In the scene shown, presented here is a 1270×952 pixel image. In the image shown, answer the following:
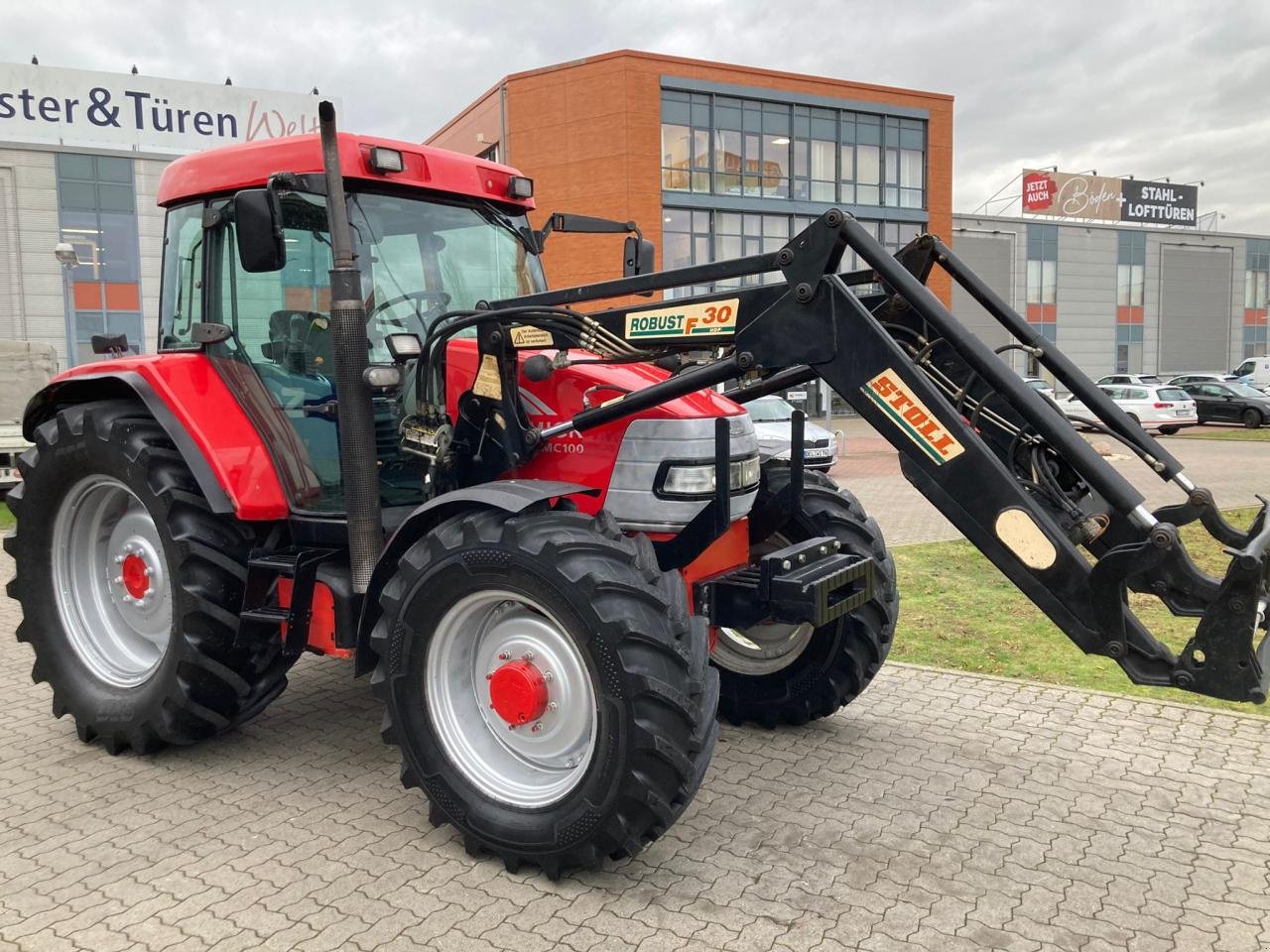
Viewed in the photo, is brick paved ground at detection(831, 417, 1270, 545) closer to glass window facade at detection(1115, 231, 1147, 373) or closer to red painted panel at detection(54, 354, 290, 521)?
red painted panel at detection(54, 354, 290, 521)

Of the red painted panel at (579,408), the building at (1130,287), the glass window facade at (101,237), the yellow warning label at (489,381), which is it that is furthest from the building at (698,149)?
the yellow warning label at (489,381)

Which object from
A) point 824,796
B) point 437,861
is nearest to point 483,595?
point 437,861

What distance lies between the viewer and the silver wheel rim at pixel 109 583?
4.57 metres

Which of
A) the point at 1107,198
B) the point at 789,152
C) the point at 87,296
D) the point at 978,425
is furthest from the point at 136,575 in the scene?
the point at 1107,198

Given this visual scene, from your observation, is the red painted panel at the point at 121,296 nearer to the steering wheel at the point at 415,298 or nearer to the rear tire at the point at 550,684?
the steering wheel at the point at 415,298

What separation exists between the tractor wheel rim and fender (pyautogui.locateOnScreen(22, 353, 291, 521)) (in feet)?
3.73

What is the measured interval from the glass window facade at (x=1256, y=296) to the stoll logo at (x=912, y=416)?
62.2 meters

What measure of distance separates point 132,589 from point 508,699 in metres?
2.32

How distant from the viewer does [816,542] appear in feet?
12.9

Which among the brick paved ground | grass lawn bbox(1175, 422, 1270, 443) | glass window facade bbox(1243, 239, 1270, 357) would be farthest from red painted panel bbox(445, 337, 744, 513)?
glass window facade bbox(1243, 239, 1270, 357)

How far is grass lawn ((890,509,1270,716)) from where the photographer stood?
5785 mm

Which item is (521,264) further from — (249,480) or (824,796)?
(824,796)

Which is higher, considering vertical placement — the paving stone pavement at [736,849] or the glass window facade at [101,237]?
the glass window facade at [101,237]

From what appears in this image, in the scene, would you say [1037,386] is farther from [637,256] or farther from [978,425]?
[637,256]
